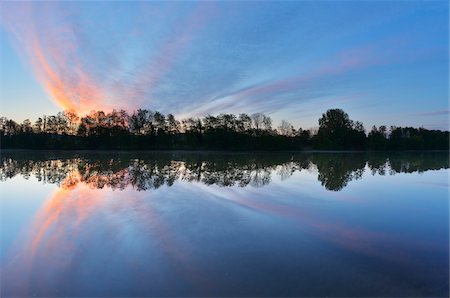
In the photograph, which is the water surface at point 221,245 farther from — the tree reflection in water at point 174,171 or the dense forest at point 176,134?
the dense forest at point 176,134

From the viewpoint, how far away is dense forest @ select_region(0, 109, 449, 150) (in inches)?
3120

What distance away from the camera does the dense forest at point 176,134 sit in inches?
3120

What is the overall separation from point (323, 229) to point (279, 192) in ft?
21.0

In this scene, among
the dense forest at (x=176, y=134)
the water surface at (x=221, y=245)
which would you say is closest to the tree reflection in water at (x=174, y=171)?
the water surface at (x=221, y=245)

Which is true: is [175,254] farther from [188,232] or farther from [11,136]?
[11,136]

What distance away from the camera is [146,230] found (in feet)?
27.5

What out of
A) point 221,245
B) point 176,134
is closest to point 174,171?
point 221,245

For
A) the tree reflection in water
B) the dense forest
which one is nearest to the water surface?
the tree reflection in water

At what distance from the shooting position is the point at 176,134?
8500cm

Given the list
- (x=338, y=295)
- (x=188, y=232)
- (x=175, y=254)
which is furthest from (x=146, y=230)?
(x=338, y=295)

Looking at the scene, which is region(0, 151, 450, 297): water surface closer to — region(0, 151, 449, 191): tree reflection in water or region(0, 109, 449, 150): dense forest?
region(0, 151, 449, 191): tree reflection in water

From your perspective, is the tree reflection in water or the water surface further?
the tree reflection in water

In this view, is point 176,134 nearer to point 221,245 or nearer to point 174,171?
point 174,171

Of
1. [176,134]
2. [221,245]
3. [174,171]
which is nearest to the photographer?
[221,245]
